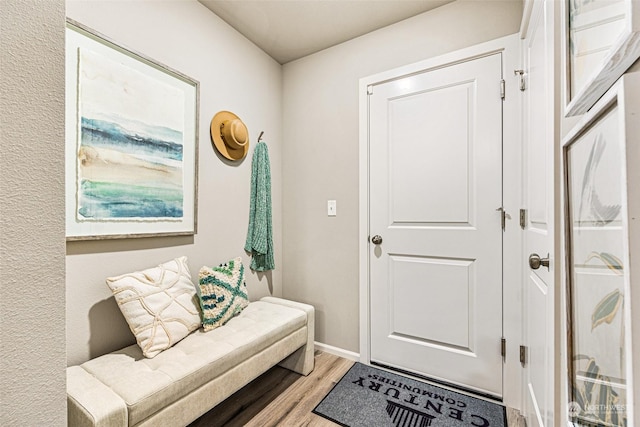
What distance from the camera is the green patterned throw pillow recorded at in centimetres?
156

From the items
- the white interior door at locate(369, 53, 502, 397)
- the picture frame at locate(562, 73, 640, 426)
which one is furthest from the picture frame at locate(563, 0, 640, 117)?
the white interior door at locate(369, 53, 502, 397)

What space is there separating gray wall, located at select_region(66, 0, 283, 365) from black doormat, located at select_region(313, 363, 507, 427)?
1.00 metres

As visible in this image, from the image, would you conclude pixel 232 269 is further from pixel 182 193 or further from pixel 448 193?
pixel 448 193

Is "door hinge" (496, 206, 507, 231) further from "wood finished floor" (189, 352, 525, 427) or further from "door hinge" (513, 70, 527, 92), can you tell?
"wood finished floor" (189, 352, 525, 427)

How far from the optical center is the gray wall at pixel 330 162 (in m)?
2.05

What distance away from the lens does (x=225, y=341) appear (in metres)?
1.43

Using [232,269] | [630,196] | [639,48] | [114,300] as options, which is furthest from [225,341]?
[639,48]

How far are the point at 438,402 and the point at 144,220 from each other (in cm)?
197

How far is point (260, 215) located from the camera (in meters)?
2.23

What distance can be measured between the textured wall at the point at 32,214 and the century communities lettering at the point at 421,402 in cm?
158

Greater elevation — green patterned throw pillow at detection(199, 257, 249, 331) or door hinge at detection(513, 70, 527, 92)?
door hinge at detection(513, 70, 527, 92)

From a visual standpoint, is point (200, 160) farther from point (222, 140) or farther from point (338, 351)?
point (338, 351)

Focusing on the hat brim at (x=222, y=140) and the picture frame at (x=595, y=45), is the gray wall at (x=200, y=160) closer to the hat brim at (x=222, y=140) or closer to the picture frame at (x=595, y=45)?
the hat brim at (x=222, y=140)

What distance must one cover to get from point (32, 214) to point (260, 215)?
1698mm
